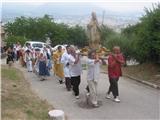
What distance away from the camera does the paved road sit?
11.0 m

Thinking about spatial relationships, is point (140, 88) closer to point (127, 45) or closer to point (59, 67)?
point (59, 67)

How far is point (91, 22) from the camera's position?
1409 centimetres

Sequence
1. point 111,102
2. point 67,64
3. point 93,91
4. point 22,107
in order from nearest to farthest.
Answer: point 22,107 → point 93,91 → point 111,102 → point 67,64

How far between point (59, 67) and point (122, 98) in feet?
15.7

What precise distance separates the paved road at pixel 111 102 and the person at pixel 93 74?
36 cm

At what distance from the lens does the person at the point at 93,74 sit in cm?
1199

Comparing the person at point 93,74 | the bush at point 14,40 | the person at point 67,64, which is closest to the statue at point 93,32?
the person at point 67,64

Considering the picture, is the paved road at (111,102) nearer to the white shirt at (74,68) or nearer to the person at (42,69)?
the white shirt at (74,68)

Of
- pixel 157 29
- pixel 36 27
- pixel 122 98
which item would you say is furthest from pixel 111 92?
pixel 36 27

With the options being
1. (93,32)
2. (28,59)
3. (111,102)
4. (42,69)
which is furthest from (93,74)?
(28,59)

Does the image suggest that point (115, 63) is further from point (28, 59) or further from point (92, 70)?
point (28, 59)

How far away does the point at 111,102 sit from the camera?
1270 cm

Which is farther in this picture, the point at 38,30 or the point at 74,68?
the point at 38,30

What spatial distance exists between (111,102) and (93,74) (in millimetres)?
1198
